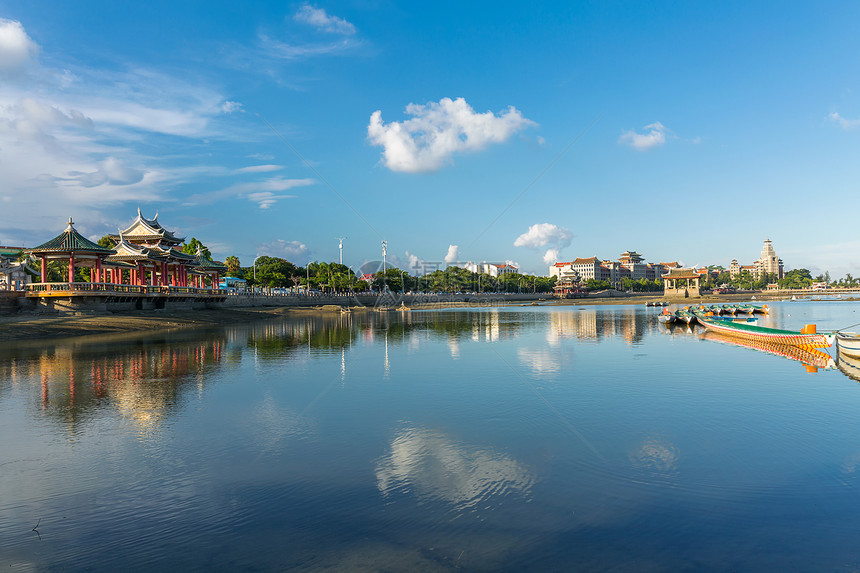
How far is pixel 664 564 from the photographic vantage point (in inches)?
257

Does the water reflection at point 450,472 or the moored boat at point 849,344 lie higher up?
the moored boat at point 849,344

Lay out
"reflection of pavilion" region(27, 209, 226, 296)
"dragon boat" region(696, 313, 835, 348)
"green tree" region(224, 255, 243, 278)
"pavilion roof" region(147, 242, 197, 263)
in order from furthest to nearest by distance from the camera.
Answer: "green tree" region(224, 255, 243, 278) → "pavilion roof" region(147, 242, 197, 263) → "reflection of pavilion" region(27, 209, 226, 296) → "dragon boat" region(696, 313, 835, 348)

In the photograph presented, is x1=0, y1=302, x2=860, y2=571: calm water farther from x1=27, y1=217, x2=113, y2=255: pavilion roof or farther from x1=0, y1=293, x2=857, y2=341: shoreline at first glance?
x1=27, y1=217, x2=113, y2=255: pavilion roof

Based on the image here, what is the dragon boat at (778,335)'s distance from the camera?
27.3 metres

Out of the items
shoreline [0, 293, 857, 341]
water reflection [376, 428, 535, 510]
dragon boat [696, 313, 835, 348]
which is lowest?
water reflection [376, 428, 535, 510]

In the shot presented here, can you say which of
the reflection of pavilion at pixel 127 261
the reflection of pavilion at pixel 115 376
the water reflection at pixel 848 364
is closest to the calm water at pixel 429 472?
the reflection of pavilion at pixel 115 376

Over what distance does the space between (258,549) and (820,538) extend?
7805 millimetres

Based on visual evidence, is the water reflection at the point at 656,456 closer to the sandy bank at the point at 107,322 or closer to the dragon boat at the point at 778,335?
the dragon boat at the point at 778,335

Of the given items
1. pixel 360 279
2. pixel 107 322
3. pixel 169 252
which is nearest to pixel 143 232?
pixel 169 252

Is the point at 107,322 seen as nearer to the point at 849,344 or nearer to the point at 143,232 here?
the point at 143,232

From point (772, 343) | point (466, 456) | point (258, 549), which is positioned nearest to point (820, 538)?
point (466, 456)

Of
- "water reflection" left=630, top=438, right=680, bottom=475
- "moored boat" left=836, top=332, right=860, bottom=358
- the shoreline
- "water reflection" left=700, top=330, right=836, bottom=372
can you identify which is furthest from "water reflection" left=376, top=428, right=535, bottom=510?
the shoreline

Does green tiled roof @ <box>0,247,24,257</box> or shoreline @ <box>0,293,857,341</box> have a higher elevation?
green tiled roof @ <box>0,247,24,257</box>

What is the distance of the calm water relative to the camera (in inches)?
270
